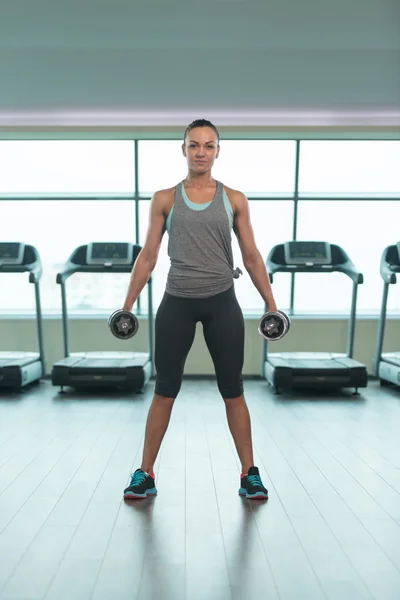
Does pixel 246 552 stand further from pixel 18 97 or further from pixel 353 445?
pixel 18 97

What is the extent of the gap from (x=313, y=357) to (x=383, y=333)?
0.74 m

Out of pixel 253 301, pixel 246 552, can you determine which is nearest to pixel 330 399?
pixel 253 301

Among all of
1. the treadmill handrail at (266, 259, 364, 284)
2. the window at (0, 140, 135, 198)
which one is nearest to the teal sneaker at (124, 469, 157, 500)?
the treadmill handrail at (266, 259, 364, 284)

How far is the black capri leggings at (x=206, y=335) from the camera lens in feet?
7.77

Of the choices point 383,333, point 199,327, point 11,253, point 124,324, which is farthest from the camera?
point 199,327

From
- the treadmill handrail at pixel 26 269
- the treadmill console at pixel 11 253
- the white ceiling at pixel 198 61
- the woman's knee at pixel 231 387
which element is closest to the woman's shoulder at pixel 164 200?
the woman's knee at pixel 231 387

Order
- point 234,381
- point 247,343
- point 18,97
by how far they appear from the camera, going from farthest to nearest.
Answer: point 247,343
point 18,97
point 234,381

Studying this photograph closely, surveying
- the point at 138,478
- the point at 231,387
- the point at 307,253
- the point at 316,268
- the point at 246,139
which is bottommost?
the point at 138,478

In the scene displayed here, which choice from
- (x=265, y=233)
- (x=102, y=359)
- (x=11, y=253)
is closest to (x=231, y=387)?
(x=102, y=359)

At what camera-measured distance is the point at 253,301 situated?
236 inches

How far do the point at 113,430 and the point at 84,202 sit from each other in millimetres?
2986

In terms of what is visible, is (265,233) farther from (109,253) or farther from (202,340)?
(109,253)

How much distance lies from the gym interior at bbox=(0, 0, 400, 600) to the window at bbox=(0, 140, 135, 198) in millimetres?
23

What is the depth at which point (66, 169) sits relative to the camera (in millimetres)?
5840
